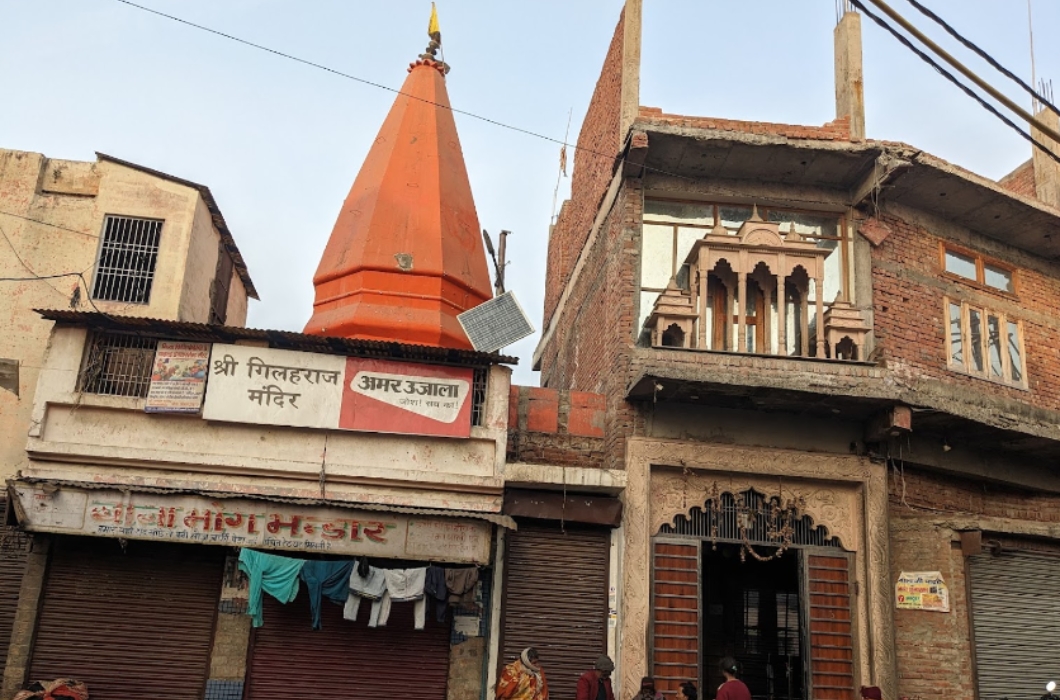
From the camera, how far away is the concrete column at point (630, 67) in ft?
40.8

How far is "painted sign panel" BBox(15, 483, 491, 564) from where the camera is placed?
10.2 metres

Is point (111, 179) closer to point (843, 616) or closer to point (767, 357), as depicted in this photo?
point (767, 357)

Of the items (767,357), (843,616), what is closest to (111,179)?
(767,357)

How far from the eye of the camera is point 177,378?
35.6 feet

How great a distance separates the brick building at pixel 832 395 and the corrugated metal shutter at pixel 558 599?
42 centimetres

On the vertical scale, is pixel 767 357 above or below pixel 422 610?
above

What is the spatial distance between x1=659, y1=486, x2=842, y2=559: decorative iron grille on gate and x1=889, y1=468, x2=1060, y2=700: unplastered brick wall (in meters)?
1.01

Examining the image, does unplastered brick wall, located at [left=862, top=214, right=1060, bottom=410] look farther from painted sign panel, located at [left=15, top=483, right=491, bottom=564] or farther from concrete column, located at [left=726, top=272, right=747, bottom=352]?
painted sign panel, located at [left=15, top=483, right=491, bottom=564]

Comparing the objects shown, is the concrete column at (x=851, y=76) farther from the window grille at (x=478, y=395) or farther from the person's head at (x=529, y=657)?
the person's head at (x=529, y=657)

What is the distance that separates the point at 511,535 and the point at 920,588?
5061mm

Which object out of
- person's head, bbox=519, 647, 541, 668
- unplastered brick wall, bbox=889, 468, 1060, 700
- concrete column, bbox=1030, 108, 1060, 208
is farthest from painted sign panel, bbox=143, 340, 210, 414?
concrete column, bbox=1030, 108, 1060, 208

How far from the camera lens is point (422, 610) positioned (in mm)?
10406

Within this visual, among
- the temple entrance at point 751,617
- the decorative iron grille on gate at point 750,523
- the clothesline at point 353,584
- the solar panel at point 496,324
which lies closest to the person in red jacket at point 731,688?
the decorative iron grille on gate at point 750,523

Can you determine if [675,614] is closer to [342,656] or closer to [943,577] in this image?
[943,577]
